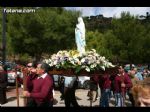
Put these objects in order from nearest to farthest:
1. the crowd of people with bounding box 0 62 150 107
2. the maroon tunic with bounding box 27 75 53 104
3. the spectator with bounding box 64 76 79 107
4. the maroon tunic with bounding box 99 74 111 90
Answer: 1. the crowd of people with bounding box 0 62 150 107
2. the maroon tunic with bounding box 27 75 53 104
3. the spectator with bounding box 64 76 79 107
4. the maroon tunic with bounding box 99 74 111 90

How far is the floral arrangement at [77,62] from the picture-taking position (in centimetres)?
846

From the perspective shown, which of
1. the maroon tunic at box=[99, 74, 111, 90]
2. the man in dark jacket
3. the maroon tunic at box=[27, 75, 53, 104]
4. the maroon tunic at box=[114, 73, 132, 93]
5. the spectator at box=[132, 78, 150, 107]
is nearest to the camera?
the spectator at box=[132, 78, 150, 107]

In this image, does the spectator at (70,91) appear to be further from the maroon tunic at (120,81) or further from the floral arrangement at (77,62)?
the floral arrangement at (77,62)

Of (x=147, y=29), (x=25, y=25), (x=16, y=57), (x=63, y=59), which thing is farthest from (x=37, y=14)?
(x=63, y=59)

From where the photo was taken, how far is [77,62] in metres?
8.59

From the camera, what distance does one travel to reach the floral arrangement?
846 cm

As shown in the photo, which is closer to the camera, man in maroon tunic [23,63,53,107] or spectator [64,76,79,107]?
man in maroon tunic [23,63,53,107]

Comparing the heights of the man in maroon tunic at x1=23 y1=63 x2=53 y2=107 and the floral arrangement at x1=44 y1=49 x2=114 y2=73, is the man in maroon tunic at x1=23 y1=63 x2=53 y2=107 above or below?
below

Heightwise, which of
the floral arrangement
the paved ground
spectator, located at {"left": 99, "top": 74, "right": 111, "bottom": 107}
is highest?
the floral arrangement

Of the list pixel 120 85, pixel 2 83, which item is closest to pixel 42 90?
pixel 120 85

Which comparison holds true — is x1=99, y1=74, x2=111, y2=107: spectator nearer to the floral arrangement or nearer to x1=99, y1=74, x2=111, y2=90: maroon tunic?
x1=99, y1=74, x2=111, y2=90: maroon tunic

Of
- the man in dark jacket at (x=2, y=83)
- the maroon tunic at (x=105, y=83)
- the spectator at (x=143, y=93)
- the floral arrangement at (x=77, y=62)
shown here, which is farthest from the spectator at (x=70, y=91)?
the spectator at (x=143, y=93)

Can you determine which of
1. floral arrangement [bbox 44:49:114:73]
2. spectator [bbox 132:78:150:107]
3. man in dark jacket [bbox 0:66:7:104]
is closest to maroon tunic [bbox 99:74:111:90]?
man in dark jacket [bbox 0:66:7:104]
